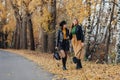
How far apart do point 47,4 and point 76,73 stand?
863 inches

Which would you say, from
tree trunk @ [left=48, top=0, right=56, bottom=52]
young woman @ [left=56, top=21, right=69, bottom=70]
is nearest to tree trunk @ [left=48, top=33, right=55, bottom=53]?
tree trunk @ [left=48, top=0, right=56, bottom=52]

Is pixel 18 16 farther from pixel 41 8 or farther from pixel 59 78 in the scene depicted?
pixel 59 78

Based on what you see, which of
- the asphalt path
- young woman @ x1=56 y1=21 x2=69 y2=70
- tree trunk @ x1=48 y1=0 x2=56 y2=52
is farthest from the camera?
tree trunk @ x1=48 y1=0 x2=56 y2=52

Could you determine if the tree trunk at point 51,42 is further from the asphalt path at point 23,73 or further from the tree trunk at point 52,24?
the asphalt path at point 23,73

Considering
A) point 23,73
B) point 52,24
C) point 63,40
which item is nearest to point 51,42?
point 52,24

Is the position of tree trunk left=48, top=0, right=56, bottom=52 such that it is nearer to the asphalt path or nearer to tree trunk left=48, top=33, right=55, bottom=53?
tree trunk left=48, top=33, right=55, bottom=53

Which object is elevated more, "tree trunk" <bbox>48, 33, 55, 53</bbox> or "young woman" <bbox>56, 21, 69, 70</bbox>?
"young woman" <bbox>56, 21, 69, 70</bbox>

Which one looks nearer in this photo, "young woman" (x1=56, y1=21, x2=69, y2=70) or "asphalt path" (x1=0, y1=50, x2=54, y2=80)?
"asphalt path" (x1=0, y1=50, x2=54, y2=80)

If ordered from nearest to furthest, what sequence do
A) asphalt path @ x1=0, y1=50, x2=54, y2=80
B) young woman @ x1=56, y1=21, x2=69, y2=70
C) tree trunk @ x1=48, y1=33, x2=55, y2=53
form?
asphalt path @ x1=0, y1=50, x2=54, y2=80, young woman @ x1=56, y1=21, x2=69, y2=70, tree trunk @ x1=48, y1=33, x2=55, y2=53

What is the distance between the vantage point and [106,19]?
39.2 meters

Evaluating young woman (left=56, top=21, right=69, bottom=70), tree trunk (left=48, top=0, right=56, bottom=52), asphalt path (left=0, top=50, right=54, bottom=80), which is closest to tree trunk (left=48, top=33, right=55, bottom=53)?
tree trunk (left=48, top=0, right=56, bottom=52)

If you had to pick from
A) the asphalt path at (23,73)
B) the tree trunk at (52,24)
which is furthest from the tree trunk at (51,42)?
the asphalt path at (23,73)

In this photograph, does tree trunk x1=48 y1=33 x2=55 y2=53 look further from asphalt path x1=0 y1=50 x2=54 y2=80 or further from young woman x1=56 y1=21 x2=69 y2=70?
young woman x1=56 y1=21 x2=69 y2=70

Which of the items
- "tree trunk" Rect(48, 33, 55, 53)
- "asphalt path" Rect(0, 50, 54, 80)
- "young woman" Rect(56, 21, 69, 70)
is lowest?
"tree trunk" Rect(48, 33, 55, 53)
